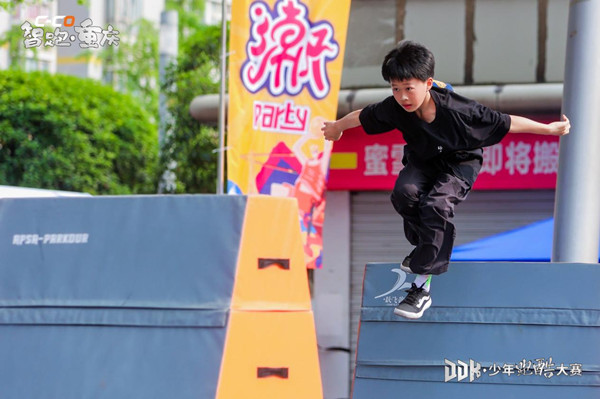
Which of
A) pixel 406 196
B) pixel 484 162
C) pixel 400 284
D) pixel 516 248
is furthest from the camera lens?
pixel 484 162

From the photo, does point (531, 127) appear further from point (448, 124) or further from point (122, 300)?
point (122, 300)

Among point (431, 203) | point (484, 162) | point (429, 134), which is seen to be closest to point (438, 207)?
point (431, 203)

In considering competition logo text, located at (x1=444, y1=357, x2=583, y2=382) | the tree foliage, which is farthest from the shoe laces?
the tree foliage

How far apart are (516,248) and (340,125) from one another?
13.3 feet

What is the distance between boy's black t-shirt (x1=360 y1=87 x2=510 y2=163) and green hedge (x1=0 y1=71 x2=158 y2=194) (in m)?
11.8

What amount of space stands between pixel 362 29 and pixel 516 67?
2.15 metres

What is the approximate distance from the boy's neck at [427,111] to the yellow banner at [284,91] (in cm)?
574

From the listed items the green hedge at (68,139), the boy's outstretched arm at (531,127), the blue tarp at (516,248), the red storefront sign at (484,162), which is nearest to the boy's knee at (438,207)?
the boy's outstretched arm at (531,127)

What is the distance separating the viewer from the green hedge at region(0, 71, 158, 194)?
1788 cm

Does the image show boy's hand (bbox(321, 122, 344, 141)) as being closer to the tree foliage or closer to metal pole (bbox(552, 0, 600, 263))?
metal pole (bbox(552, 0, 600, 263))

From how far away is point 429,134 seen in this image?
4.85 meters

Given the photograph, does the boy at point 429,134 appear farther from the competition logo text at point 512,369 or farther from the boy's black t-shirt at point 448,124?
the competition logo text at point 512,369

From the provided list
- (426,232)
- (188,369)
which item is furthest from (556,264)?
(188,369)

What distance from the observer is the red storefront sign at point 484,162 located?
12875mm
